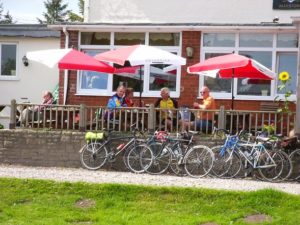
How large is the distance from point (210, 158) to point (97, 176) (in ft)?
7.98

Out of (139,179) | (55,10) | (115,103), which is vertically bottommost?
(139,179)

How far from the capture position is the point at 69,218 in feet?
31.0

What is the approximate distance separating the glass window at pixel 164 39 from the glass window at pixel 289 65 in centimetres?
290

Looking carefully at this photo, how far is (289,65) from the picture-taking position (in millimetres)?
17297

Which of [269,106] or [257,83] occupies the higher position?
[257,83]

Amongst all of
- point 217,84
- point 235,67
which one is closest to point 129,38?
point 217,84

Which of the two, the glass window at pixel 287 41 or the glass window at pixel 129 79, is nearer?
the glass window at pixel 287 41

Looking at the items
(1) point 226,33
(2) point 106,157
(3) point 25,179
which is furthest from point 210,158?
(1) point 226,33

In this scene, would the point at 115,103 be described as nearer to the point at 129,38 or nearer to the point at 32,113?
the point at 32,113

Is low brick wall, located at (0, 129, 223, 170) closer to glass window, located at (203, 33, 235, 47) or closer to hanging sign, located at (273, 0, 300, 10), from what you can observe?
glass window, located at (203, 33, 235, 47)

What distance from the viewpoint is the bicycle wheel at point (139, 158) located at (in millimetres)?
13820

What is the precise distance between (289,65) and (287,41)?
0.65 m

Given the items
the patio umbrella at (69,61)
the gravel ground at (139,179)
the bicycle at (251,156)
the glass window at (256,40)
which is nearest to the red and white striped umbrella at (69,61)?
the patio umbrella at (69,61)

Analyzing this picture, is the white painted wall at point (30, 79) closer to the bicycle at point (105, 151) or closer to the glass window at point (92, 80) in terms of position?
the glass window at point (92, 80)
